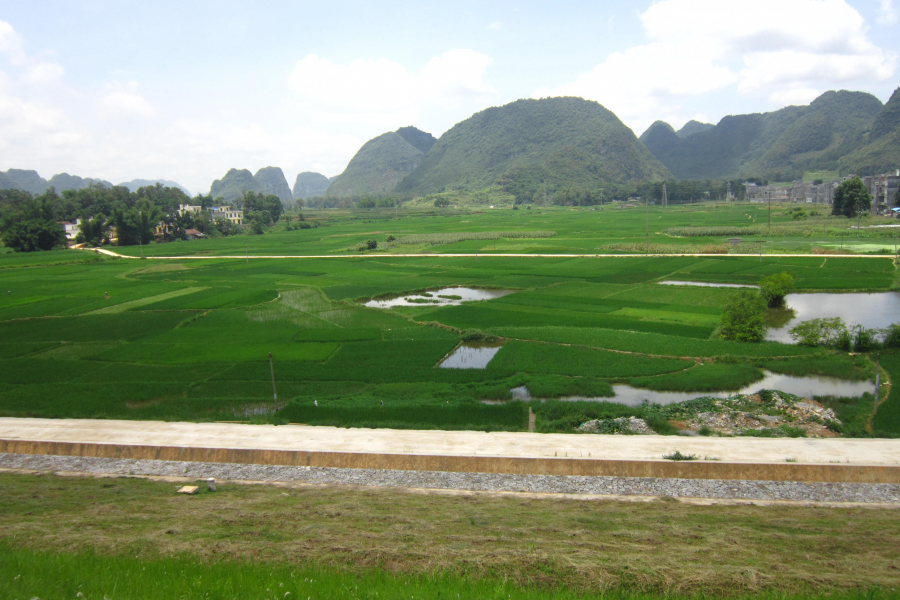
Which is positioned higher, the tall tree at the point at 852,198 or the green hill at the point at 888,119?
the green hill at the point at 888,119

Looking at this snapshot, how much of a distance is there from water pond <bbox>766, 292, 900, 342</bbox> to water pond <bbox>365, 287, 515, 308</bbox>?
14978mm

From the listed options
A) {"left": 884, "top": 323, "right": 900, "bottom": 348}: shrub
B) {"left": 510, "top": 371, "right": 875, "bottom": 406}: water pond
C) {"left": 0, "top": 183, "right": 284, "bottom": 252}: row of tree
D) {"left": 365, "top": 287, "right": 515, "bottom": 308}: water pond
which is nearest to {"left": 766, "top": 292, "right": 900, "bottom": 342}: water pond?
{"left": 884, "top": 323, "right": 900, "bottom": 348}: shrub

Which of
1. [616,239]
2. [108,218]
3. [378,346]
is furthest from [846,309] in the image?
[108,218]

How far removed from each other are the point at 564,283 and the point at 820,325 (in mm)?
16665

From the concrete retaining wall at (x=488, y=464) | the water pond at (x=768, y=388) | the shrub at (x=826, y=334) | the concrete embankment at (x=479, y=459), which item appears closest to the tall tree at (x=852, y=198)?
the shrub at (x=826, y=334)

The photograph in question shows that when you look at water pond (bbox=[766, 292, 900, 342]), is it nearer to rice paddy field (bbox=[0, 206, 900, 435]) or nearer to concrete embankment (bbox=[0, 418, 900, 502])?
rice paddy field (bbox=[0, 206, 900, 435])

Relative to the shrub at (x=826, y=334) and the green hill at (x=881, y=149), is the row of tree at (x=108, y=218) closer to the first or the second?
the shrub at (x=826, y=334)

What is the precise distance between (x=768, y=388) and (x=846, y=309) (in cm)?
1492

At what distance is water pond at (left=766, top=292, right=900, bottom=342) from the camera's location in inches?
988

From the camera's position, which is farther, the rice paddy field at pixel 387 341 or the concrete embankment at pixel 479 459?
the rice paddy field at pixel 387 341

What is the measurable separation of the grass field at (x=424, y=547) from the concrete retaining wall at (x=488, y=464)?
1073mm

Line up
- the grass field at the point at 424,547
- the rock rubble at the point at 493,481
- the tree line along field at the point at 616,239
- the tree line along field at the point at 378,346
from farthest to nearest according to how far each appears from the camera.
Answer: the tree line along field at the point at 616,239 → the tree line along field at the point at 378,346 → the rock rubble at the point at 493,481 → the grass field at the point at 424,547

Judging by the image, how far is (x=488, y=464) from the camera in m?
11.7

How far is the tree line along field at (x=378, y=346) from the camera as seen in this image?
1605cm
